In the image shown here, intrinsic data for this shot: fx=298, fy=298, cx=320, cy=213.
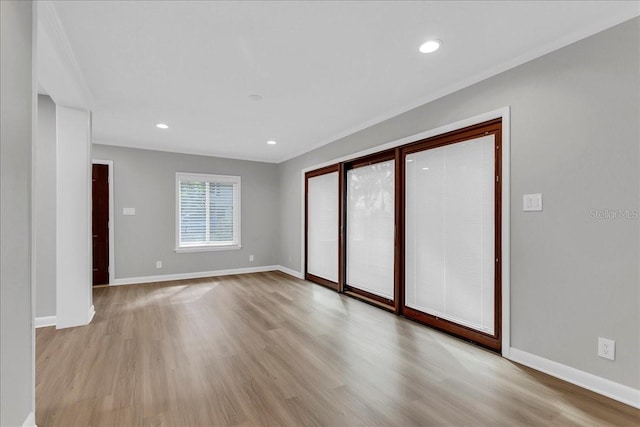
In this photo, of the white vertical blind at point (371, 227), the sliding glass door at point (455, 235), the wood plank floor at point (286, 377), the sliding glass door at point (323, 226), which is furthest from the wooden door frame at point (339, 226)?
the sliding glass door at point (455, 235)

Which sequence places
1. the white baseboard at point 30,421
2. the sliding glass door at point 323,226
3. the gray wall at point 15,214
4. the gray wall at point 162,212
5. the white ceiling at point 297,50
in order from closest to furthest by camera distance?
the gray wall at point 15,214
the white baseboard at point 30,421
the white ceiling at point 297,50
the sliding glass door at point 323,226
the gray wall at point 162,212

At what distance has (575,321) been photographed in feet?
7.07

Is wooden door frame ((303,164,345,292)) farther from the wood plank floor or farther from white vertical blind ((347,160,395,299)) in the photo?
the wood plank floor

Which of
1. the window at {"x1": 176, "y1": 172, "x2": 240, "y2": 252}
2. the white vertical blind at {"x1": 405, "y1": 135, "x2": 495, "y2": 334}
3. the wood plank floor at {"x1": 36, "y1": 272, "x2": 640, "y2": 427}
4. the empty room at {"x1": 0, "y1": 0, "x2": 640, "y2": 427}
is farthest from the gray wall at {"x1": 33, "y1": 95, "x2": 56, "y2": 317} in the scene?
the white vertical blind at {"x1": 405, "y1": 135, "x2": 495, "y2": 334}

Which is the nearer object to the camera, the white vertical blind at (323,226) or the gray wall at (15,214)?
the gray wall at (15,214)

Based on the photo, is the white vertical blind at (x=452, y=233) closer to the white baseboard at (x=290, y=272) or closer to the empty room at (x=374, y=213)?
the empty room at (x=374, y=213)

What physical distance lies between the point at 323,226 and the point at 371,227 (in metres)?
1.28

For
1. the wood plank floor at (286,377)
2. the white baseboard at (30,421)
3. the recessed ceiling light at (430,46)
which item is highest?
the recessed ceiling light at (430,46)

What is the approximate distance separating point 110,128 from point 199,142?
1.28 metres

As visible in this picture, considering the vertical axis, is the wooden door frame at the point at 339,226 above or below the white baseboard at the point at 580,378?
above

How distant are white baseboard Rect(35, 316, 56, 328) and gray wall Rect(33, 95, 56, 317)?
33 mm

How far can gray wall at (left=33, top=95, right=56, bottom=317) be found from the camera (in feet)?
11.0

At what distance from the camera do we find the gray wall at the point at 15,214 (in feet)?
4.31

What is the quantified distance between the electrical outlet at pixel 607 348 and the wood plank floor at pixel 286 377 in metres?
0.28
